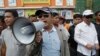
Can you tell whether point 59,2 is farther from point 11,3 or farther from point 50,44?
point 50,44

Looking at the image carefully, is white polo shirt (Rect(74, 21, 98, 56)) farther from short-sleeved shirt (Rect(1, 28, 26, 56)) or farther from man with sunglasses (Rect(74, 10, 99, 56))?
short-sleeved shirt (Rect(1, 28, 26, 56))

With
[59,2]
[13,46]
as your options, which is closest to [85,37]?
[13,46]

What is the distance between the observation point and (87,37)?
6.76m

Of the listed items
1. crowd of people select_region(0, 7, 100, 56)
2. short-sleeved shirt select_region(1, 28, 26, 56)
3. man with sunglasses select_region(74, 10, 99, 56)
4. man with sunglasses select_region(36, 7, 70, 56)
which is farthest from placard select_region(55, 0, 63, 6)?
short-sleeved shirt select_region(1, 28, 26, 56)

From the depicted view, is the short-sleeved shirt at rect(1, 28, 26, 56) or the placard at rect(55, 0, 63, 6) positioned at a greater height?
the short-sleeved shirt at rect(1, 28, 26, 56)

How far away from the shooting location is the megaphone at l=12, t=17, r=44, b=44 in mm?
4656

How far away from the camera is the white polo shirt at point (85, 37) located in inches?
266

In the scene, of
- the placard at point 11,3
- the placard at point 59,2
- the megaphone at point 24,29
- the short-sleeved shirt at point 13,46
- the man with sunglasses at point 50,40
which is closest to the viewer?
the megaphone at point 24,29

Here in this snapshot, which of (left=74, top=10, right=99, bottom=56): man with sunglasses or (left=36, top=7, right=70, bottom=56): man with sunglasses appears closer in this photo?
(left=36, top=7, right=70, bottom=56): man with sunglasses

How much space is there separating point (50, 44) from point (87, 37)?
139 cm

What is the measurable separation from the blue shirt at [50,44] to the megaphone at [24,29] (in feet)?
2.56

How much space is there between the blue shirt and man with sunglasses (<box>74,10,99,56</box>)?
3.92ft

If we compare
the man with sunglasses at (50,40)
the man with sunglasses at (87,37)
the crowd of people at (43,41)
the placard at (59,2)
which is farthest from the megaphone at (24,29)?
the placard at (59,2)

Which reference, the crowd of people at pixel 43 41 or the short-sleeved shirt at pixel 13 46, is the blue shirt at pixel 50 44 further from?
the short-sleeved shirt at pixel 13 46
